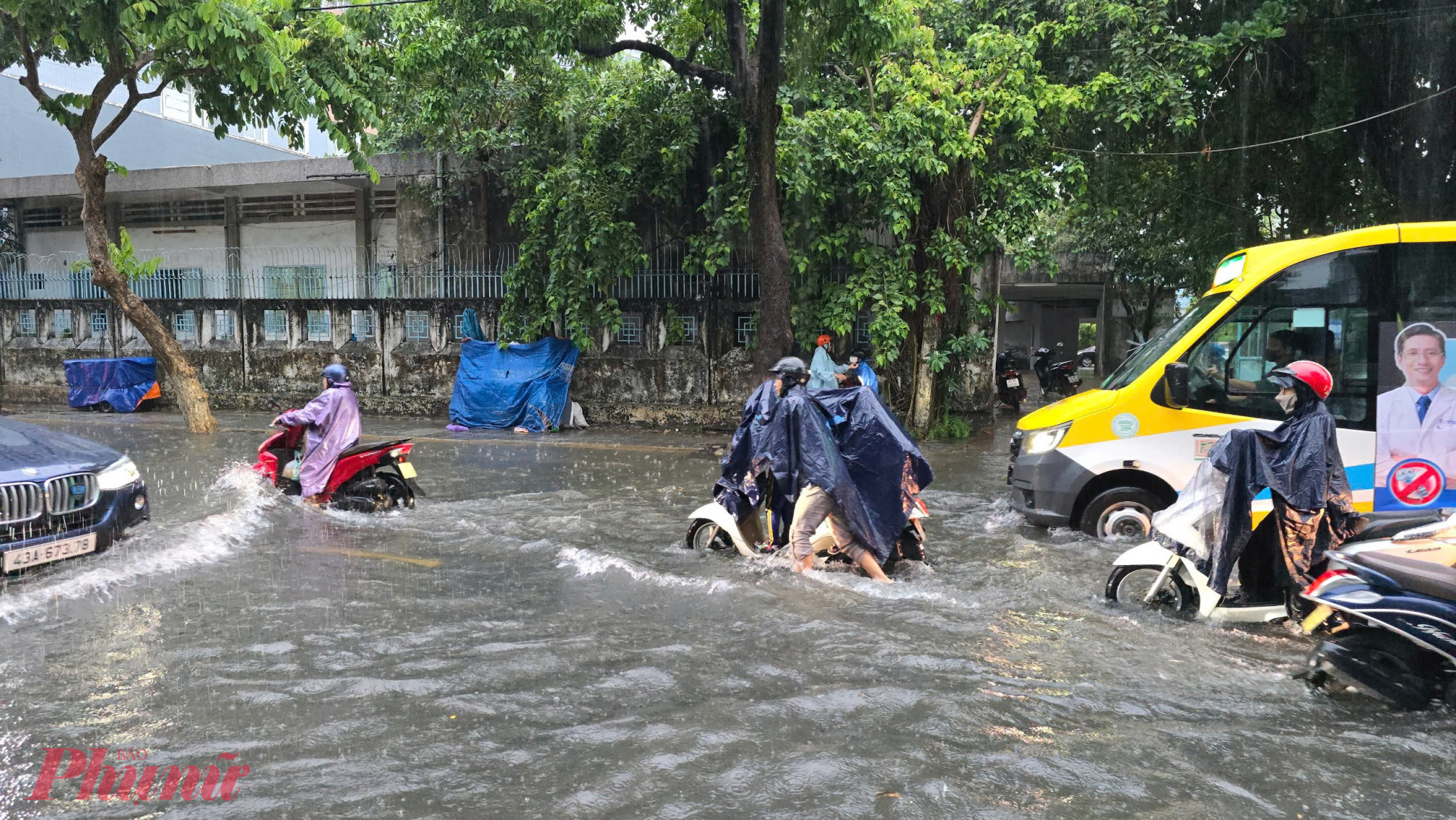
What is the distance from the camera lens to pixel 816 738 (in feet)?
14.0

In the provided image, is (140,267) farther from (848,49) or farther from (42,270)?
(848,49)

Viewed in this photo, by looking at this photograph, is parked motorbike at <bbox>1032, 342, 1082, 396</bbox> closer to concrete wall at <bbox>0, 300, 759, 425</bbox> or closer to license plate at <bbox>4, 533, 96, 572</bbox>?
concrete wall at <bbox>0, 300, 759, 425</bbox>

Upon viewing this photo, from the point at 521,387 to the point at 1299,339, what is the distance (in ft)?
39.1

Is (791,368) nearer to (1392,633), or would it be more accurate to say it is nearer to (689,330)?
(1392,633)

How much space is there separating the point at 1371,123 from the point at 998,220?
6.18 m

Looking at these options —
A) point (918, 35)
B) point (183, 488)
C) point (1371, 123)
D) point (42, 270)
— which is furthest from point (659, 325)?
point (42, 270)

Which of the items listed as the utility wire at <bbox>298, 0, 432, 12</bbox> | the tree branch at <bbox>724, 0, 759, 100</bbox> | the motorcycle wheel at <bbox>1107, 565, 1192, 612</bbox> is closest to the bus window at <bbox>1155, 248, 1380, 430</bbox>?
the motorcycle wheel at <bbox>1107, 565, 1192, 612</bbox>

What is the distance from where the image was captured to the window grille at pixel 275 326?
19.5 meters

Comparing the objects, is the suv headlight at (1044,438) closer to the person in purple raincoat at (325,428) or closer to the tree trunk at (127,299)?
the person in purple raincoat at (325,428)

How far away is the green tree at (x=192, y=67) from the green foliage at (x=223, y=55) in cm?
2

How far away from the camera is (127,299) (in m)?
15.7

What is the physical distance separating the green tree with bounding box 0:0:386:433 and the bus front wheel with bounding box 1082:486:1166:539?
10333mm

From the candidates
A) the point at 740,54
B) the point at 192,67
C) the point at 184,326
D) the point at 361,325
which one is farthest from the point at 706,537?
the point at 184,326

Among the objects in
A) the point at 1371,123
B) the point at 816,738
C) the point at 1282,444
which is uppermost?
the point at 1371,123
